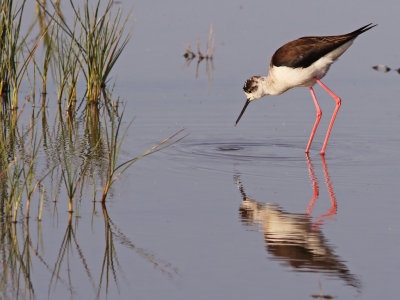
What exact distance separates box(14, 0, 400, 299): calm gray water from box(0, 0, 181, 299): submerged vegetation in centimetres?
8

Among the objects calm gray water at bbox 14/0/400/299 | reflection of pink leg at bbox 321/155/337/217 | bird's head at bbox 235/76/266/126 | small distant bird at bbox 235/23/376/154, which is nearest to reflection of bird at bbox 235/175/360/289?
calm gray water at bbox 14/0/400/299

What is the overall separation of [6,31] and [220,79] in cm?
341

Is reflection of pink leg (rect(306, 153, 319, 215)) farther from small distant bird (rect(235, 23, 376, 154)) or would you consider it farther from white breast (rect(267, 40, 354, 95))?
white breast (rect(267, 40, 354, 95))

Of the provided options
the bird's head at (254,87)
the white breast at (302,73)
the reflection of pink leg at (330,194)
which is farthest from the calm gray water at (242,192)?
the white breast at (302,73)

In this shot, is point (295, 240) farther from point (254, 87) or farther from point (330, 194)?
point (254, 87)

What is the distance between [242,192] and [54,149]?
6.54 feet

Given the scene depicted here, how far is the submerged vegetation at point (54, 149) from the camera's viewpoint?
523cm

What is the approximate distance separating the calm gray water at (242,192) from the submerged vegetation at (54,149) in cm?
8

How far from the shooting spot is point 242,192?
6.80 metres

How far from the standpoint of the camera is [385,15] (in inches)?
576

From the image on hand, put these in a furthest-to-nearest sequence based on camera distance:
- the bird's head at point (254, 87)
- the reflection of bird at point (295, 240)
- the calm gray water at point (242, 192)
Result: the bird's head at point (254, 87) → the reflection of bird at point (295, 240) → the calm gray water at point (242, 192)

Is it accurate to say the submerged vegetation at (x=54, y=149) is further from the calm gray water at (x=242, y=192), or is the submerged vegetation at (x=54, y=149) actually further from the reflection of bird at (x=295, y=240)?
the reflection of bird at (x=295, y=240)

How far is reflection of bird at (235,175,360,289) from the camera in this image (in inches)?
200

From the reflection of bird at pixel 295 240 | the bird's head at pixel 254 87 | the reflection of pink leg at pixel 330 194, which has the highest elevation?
the bird's head at pixel 254 87
